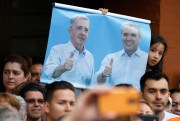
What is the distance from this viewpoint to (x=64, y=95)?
4.12 meters

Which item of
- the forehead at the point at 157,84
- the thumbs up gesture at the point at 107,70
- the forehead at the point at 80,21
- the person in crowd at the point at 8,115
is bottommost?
the person in crowd at the point at 8,115

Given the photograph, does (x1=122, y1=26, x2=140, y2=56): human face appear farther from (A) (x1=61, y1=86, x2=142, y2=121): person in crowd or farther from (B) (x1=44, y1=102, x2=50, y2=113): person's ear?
(A) (x1=61, y1=86, x2=142, y2=121): person in crowd

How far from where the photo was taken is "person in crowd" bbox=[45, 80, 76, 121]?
404cm

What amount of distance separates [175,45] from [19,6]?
211 centimetres

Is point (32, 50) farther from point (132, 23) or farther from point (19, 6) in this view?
point (132, 23)

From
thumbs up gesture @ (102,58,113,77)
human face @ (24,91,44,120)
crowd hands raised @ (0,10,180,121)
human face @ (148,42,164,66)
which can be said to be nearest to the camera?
crowd hands raised @ (0,10,180,121)

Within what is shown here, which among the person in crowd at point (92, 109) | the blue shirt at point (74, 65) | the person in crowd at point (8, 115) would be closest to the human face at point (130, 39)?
the blue shirt at point (74, 65)

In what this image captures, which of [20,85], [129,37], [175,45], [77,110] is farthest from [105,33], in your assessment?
[77,110]

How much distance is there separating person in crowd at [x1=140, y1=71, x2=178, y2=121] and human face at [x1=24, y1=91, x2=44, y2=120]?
0.89 metres

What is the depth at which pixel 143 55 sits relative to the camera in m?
5.33

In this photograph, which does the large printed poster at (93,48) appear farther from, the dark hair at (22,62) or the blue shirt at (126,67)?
the dark hair at (22,62)

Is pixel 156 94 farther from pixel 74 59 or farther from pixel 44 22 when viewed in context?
pixel 44 22

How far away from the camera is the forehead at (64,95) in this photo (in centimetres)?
408

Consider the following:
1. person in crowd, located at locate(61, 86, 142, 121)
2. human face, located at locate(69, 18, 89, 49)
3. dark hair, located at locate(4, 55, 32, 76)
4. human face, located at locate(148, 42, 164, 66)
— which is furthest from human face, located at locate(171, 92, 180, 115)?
person in crowd, located at locate(61, 86, 142, 121)
